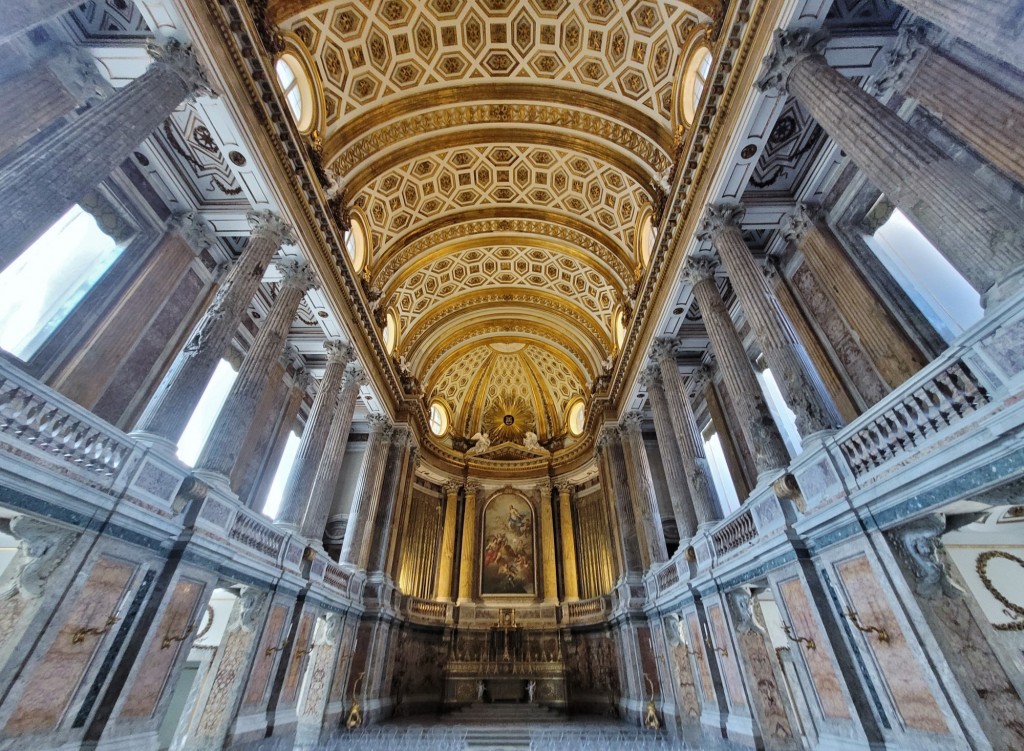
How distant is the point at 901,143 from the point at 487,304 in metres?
17.7

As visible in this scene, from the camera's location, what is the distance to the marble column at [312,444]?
1105cm

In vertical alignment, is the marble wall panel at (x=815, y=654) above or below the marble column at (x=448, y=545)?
below

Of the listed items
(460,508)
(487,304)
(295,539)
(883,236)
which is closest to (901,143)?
(883,236)

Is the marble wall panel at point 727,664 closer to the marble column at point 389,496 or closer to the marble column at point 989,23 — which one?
the marble column at point 989,23

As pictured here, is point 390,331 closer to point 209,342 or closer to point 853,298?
point 209,342

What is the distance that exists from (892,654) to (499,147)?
53.6ft

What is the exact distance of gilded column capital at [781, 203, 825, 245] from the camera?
396 inches

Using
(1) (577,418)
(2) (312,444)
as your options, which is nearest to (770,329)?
(2) (312,444)

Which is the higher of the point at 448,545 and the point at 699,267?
the point at 699,267

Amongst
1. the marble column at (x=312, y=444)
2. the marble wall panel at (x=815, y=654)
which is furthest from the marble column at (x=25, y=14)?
the marble wall panel at (x=815, y=654)

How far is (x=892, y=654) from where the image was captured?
5086mm

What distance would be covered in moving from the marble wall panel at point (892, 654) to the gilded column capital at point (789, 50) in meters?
7.76

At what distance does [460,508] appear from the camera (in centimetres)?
2223

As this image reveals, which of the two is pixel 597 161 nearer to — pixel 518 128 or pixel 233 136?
pixel 518 128
